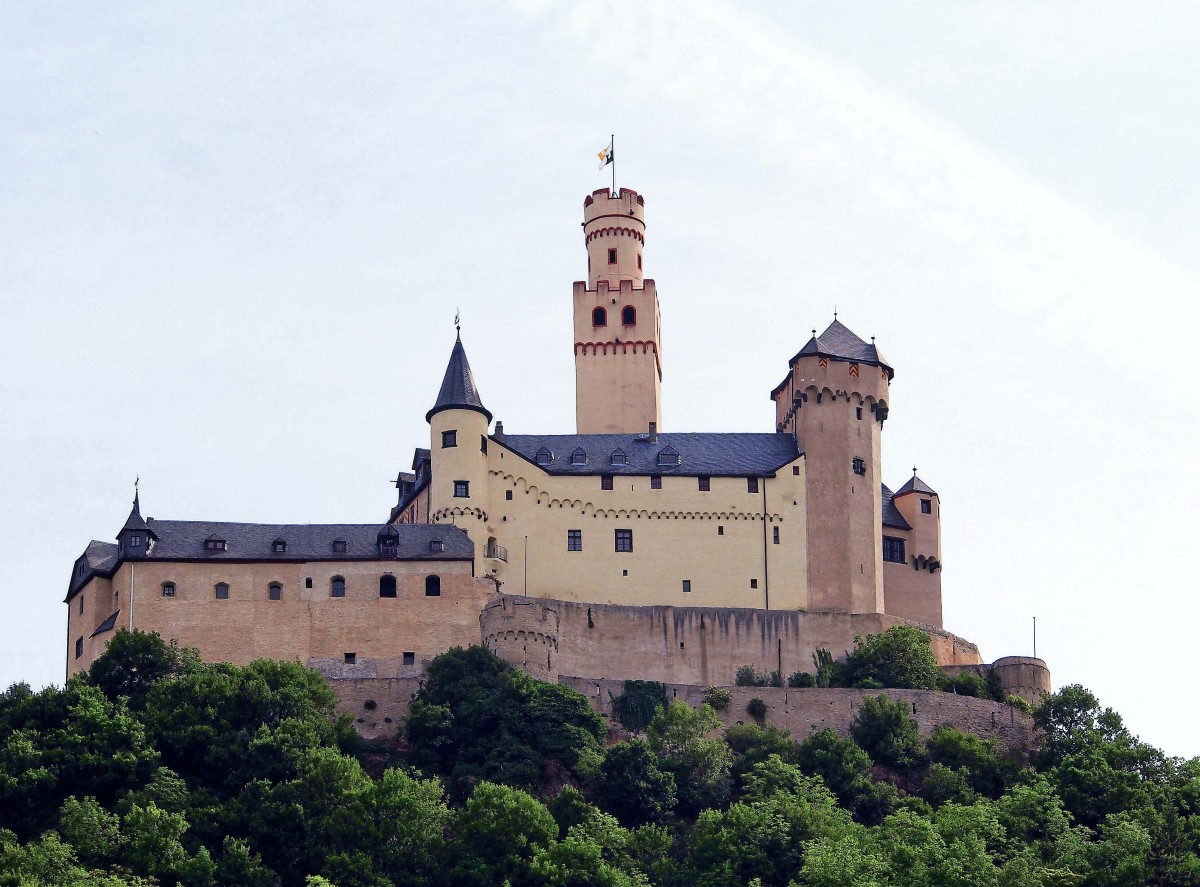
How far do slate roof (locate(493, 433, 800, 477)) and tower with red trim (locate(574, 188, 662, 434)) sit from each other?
3.92 metres

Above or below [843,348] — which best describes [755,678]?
below

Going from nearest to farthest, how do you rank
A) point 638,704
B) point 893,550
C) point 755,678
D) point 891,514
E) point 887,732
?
point 887,732 < point 638,704 < point 755,678 < point 893,550 < point 891,514

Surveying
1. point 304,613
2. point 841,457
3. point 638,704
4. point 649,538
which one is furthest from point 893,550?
point 304,613

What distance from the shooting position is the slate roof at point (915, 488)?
102m

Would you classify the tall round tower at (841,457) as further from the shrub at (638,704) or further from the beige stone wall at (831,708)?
the shrub at (638,704)

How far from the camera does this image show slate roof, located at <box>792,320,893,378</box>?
100438 millimetres

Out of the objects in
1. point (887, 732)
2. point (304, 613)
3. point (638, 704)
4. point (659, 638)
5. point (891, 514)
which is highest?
point (891, 514)

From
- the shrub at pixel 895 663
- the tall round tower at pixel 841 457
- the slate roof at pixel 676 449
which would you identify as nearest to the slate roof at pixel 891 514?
the tall round tower at pixel 841 457

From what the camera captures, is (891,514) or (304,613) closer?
(304,613)

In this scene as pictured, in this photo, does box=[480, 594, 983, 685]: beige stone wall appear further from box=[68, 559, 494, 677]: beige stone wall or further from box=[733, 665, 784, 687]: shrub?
box=[68, 559, 494, 677]: beige stone wall

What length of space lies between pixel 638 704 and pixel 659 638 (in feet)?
12.9

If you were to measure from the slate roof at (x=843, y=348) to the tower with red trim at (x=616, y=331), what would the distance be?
276 inches

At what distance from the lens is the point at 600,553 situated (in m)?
96.6

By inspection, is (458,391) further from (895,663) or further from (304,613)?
(895,663)
